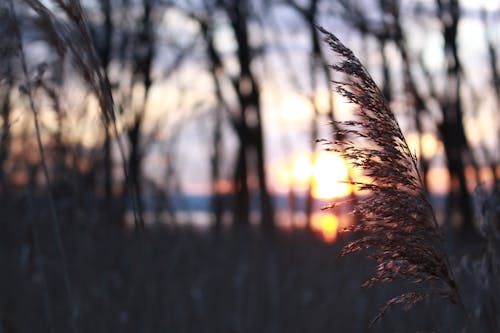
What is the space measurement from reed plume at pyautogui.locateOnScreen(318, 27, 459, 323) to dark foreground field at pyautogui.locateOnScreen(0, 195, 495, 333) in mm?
1406

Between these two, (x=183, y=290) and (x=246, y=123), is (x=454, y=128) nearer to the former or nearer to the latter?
(x=246, y=123)

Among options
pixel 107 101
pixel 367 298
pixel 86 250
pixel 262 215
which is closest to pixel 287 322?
pixel 367 298

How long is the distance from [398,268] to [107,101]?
2.99 ft

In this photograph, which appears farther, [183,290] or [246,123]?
[246,123]

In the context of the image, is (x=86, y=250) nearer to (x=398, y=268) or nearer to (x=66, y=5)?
(x=66, y=5)

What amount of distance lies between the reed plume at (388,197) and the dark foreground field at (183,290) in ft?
4.61

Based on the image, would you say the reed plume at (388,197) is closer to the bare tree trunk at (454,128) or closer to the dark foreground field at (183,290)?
the dark foreground field at (183,290)

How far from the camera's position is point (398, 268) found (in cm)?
176

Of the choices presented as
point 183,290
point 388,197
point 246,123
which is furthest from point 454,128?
point 388,197

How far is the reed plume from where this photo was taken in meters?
1.73

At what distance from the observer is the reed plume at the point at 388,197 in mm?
1729

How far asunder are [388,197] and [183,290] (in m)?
3.35

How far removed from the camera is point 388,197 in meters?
1.79

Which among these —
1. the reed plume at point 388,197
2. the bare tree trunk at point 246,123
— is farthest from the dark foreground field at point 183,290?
the bare tree trunk at point 246,123
